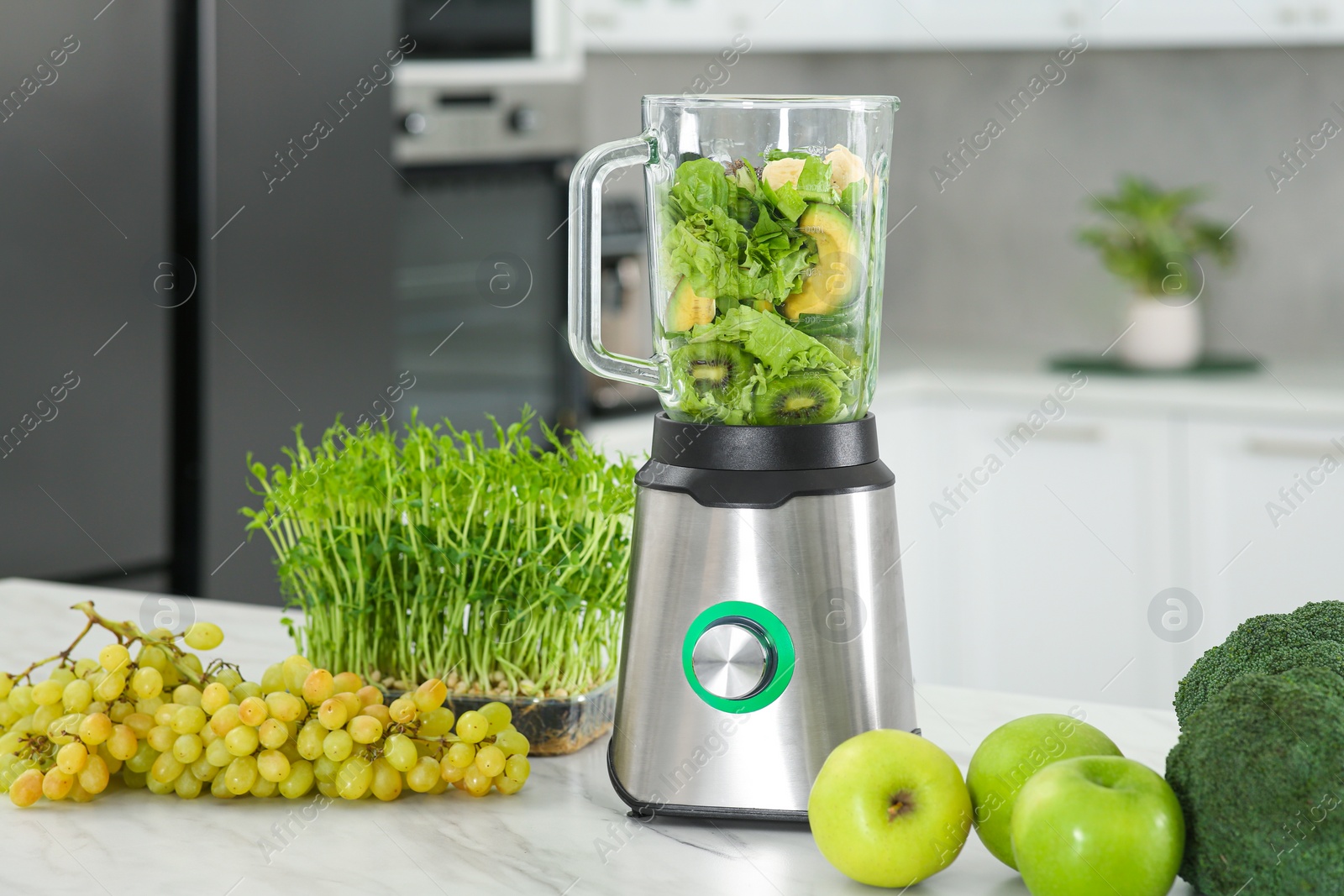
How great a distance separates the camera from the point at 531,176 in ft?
8.26

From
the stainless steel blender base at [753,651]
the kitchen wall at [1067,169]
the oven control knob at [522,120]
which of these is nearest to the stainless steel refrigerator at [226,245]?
the oven control knob at [522,120]

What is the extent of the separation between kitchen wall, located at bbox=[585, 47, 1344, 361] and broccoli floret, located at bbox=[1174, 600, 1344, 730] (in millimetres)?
2322

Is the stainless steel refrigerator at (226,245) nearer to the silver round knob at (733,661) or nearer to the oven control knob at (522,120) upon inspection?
A: the oven control knob at (522,120)

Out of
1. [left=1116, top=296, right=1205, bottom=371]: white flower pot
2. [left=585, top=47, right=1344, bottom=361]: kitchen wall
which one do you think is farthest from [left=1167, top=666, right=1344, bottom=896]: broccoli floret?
[left=585, top=47, right=1344, bottom=361]: kitchen wall

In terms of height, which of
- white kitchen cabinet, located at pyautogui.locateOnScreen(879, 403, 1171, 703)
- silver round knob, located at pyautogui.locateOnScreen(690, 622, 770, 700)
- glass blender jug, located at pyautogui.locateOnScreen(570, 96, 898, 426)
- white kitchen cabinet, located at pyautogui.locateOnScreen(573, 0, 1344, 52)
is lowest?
white kitchen cabinet, located at pyautogui.locateOnScreen(879, 403, 1171, 703)

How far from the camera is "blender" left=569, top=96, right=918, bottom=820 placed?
0.83 m

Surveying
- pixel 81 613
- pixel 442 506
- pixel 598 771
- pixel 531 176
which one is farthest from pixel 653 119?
pixel 531 176

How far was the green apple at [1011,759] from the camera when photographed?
746 millimetres

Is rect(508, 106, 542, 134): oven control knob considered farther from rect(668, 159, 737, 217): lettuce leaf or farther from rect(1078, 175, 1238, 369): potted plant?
rect(668, 159, 737, 217): lettuce leaf

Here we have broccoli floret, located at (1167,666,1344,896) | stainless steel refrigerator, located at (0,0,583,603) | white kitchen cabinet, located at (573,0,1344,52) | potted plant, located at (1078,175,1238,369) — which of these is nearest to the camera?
broccoli floret, located at (1167,666,1344,896)

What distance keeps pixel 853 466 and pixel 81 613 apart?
84 cm

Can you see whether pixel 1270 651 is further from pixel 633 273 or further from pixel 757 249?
pixel 633 273

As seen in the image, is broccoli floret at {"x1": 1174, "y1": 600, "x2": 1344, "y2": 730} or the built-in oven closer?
broccoli floret at {"x1": 1174, "y1": 600, "x2": 1344, "y2": 730}

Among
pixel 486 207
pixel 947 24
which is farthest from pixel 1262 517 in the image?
pixel 486 207
